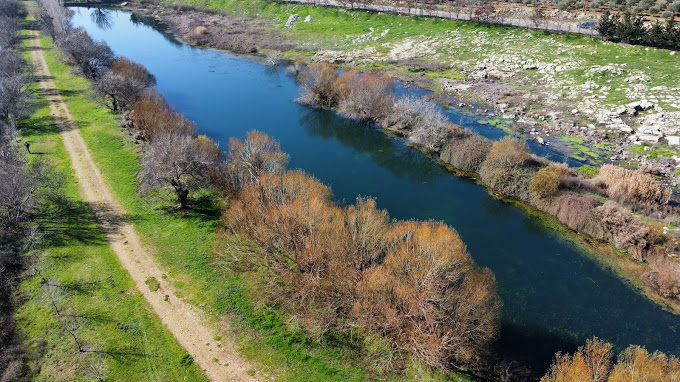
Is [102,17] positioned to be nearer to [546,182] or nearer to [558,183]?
[546,182]

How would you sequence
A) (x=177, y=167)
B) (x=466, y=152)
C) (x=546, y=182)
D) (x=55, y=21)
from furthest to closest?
(x=55, y=21)
(x=466, y=152)
(x=546, y=182)
(x=177, y=167)

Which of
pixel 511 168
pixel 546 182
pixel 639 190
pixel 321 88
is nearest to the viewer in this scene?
pixel 639 190

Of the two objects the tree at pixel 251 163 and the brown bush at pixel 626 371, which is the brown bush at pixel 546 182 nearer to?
the brown bush at pixel 626 371

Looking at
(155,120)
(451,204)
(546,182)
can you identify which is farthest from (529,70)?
(155,120)

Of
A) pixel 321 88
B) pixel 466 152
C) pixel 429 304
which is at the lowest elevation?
pixel 429 304

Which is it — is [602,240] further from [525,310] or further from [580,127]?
[580,127]

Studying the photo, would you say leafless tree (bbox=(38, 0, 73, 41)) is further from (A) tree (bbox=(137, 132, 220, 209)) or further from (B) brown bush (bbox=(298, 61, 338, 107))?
(A) tree (bbox=(137, 132, 220, 209))

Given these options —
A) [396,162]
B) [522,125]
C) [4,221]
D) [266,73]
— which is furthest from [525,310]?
[266,73]
